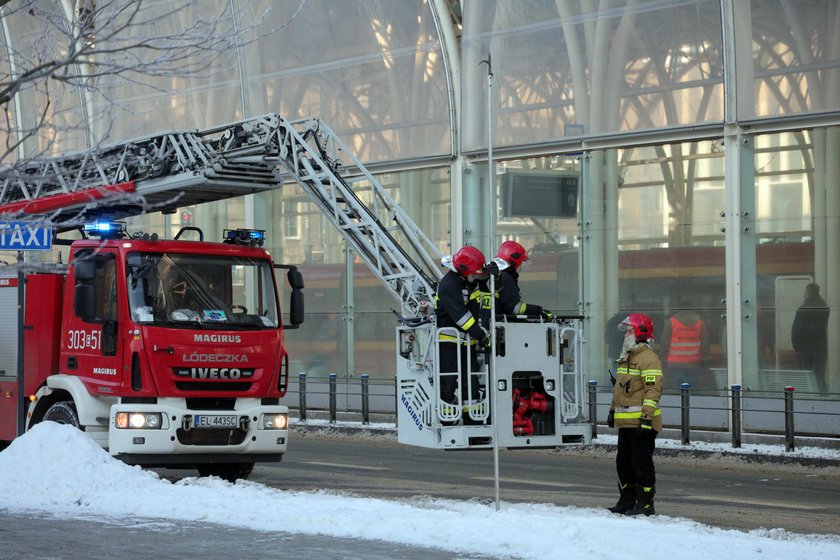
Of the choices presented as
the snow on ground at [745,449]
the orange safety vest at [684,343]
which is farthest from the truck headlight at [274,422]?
the orange safety vest at [684,343]

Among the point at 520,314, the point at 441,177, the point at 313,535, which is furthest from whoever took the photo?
the point at 441,177

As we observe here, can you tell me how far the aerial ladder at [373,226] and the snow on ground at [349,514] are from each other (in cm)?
102

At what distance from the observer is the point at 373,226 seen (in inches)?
619

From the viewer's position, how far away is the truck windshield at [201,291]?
14.2 metres

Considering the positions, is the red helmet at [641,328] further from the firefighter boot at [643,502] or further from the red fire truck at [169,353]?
the red fire truck at [169,353]

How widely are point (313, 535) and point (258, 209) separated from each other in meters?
20.1

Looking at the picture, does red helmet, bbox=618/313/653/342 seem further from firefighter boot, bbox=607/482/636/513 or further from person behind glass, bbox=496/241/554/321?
firefighter boot, bbox=607/482/636/513

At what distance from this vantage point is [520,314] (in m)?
13.0

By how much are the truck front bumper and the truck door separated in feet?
1.57

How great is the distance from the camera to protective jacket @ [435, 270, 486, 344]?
493 inches


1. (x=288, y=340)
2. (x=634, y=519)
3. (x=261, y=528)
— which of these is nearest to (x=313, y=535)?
(x=261, y=528)

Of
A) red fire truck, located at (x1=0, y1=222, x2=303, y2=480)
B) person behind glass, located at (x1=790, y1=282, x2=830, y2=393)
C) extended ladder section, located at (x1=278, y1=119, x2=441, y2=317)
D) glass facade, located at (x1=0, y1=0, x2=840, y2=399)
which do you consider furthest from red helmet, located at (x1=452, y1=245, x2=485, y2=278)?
person behind glass, located at (x1=790, y1=282, x2=830, y2=393)

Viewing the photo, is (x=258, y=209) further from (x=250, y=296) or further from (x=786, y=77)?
(x=250, y=296)

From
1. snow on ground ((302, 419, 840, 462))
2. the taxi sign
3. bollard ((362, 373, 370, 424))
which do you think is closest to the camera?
the taxi sign
